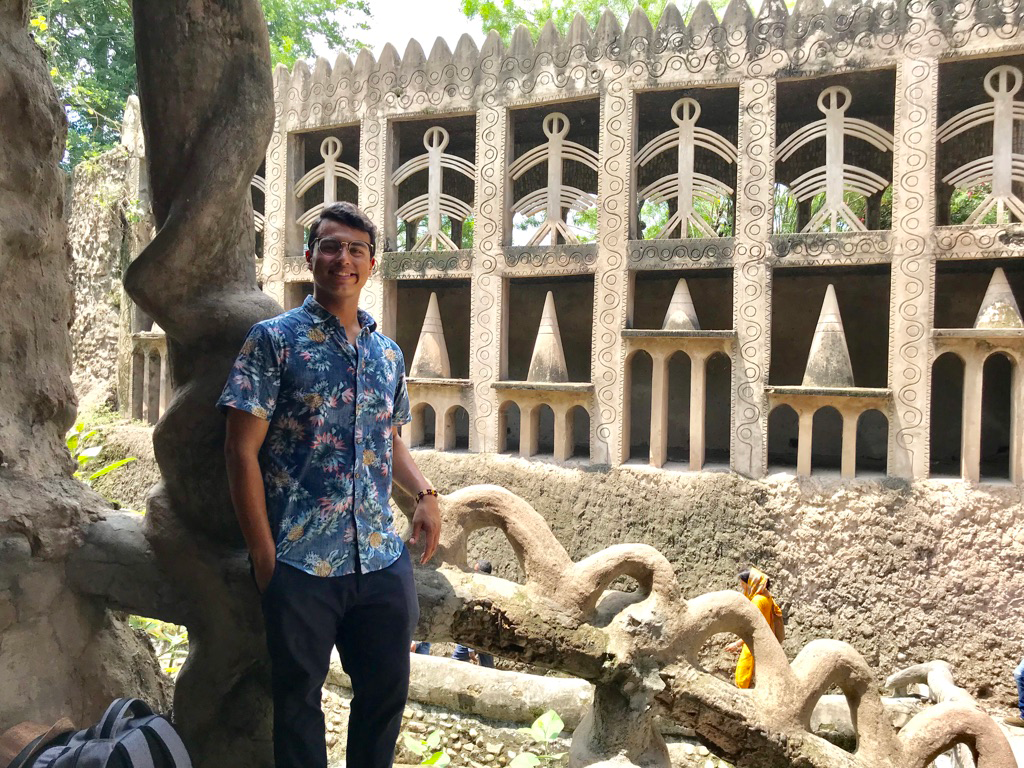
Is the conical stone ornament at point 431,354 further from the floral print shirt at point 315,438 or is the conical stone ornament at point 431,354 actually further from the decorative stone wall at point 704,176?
the floral print shirt at point 315,438

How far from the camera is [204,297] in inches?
82.6

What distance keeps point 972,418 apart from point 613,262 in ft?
11.7

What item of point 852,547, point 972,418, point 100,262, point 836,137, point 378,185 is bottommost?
point 852,547

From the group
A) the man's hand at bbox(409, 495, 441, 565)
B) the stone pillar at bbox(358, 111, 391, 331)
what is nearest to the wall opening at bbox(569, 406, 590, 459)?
the stone pillar at bbox(358, 111, 391, 331)

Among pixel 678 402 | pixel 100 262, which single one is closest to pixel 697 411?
pixel 678 402

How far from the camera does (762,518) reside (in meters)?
7.09

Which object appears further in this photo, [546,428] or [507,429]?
[546,428]

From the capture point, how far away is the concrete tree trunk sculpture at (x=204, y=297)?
6.59ft

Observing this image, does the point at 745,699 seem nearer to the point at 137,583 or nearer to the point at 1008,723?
the point at 137,583

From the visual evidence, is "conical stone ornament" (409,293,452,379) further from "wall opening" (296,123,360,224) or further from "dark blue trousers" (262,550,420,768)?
"dark blue trousers" (262,550,420,768)

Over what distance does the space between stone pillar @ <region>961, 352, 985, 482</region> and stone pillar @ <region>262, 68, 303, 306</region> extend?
737 cm

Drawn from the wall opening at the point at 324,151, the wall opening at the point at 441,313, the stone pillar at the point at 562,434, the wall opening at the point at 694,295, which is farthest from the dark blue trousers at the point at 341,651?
the wall opening at the point at 441,313

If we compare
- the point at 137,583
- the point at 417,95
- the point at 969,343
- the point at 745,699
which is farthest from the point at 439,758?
the point at 417,95

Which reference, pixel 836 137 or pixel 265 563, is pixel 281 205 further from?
pixel 265 563
